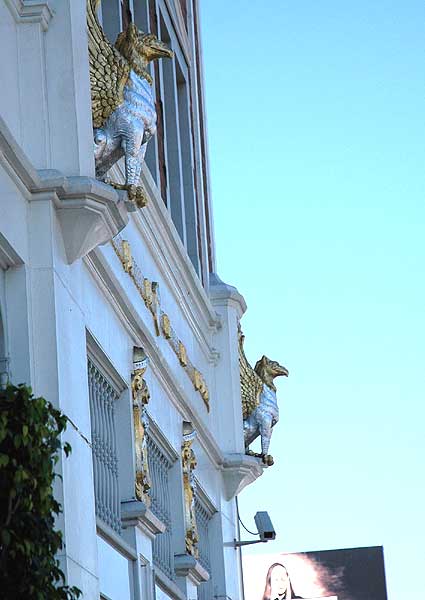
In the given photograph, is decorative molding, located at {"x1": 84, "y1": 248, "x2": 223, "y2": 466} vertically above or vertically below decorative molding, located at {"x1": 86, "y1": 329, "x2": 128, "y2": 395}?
above

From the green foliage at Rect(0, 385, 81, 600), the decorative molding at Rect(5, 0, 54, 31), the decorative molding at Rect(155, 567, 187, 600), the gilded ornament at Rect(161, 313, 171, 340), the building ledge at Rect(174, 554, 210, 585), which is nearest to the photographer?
the green foliage at Rect(0, 385, 81, 600)

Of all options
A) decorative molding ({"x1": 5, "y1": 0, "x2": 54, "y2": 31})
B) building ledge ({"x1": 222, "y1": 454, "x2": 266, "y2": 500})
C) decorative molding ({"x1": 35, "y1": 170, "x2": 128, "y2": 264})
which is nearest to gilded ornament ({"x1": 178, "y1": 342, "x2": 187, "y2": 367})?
building ledge ({"x1": 222, "y1": 454, "x2": 266, "y2": 500})

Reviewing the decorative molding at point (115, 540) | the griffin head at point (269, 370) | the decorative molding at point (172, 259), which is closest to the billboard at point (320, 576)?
the griffin head at point (269, 370)

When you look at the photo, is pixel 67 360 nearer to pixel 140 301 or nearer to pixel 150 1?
pixel 140 301

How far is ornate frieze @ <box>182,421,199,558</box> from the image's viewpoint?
18859mm

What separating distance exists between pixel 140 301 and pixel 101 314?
7.51 feet

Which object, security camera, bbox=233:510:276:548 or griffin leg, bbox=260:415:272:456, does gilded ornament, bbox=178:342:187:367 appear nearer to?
griffin leg, bbox=260:415:272:456

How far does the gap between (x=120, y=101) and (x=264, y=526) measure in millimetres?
11231

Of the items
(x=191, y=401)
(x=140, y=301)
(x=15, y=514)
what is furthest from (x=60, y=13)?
(x=191, y=401)

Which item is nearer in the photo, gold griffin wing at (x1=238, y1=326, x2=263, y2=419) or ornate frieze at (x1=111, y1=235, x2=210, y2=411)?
ornate frieze at (x1=111, y1=235, x2=210, y2=411)

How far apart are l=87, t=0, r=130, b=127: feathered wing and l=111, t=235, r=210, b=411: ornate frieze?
1.68 metres

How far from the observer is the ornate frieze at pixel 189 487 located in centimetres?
1886

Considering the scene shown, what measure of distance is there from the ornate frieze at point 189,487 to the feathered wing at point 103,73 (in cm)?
576

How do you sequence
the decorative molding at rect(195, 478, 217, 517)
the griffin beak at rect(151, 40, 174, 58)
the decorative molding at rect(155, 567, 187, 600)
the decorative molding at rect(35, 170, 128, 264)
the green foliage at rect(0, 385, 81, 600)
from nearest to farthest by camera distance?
the green foliage at rect(0, 385, 81, 600), the decorative molding at rect(35, 170, 128, 264), the griffin beak at rect(151, 40, 174, 58), the decorative molding at rect(155, 567, 187, 600), the decorative molding at rect(195, 478, 217, 517)
